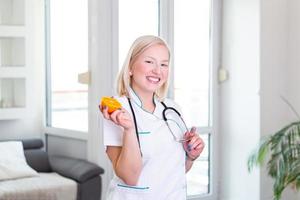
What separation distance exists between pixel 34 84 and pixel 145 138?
3049 mm

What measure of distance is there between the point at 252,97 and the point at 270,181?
67 cm

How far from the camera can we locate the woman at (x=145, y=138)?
1.41 meters

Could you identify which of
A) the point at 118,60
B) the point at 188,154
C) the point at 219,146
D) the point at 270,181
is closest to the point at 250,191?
the point at 270,181

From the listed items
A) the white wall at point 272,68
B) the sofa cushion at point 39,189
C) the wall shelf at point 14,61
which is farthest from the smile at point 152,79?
the wall shelf at point 14,61

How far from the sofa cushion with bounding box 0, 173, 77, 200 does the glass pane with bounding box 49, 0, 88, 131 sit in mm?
546

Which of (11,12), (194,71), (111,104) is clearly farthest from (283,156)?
(11,12)

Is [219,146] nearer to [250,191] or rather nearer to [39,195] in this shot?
[250,191]

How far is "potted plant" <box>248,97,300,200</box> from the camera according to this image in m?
3.19

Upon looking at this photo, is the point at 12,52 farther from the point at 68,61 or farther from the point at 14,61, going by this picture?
the point at 68,61

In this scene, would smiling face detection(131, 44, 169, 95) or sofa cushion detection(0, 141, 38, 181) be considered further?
sofa cushion detection(0, 141, 38, 181)

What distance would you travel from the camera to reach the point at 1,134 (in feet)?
13.9

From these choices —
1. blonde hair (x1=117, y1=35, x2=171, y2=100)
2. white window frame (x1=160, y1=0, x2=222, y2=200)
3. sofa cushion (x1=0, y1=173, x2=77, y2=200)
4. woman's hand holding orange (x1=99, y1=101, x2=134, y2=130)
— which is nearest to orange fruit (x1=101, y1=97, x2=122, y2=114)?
woman's hand holding orange (x1=99, y1=101, x2=134, y2=130)

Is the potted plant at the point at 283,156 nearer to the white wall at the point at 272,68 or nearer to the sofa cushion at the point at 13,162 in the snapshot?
the white wall at the point at 272,68

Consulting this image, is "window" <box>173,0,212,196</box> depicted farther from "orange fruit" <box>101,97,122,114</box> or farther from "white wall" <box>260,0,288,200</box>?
"orange fruit" <box>101,97,122,114</box>
